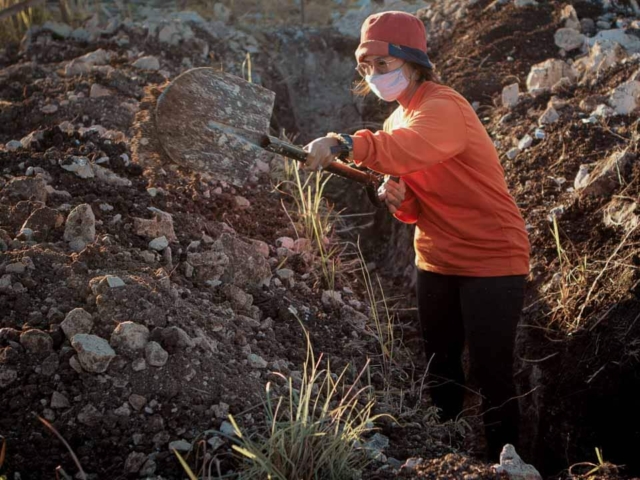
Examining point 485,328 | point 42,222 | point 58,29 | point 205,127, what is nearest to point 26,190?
point 42,222

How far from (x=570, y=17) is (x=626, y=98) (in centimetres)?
131

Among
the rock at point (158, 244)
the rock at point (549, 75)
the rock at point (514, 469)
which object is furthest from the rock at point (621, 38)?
the rock at point (514, 469)

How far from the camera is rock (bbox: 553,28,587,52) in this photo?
4.62 meters

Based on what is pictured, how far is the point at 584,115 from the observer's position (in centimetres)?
387

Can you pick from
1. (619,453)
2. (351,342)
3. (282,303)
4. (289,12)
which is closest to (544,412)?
(619,453)

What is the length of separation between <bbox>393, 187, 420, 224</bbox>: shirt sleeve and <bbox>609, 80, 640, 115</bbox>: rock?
1460mm

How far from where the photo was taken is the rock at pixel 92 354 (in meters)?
2.22

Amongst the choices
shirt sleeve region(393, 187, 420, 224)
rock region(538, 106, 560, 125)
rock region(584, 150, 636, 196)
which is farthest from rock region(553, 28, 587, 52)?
shirt sleeve region(393, 187, 420, 224)

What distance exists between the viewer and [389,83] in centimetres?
271

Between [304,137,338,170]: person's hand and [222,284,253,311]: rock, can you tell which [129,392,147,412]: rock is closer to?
Result: [222,284,253,311]: rock

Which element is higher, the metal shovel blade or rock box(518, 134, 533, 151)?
the metal shovel blade

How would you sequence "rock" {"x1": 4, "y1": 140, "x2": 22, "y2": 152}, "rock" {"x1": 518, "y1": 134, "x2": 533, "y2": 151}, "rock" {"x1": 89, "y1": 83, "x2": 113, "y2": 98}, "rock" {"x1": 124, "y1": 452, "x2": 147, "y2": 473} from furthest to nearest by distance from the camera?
"rock" {"x1": 89, "y1": 83, "x2": 113, "y2": 98} → "rock" {"x1": 518, "y1": 134, "x2": 533, "y2": 151} → "rock" {"x1": 4, "y1": 140, "x2": 22, "y2": 152} → "rock" {"x1": 124, "y1": 452, "x2": 147, "y2": 473}

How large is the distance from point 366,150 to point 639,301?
4.17 feet

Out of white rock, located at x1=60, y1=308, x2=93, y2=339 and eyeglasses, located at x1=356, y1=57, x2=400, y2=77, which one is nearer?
white rock, located at x1=60, y1=308, x2=93, y2=339
